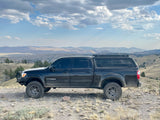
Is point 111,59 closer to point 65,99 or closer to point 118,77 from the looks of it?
point 118,77

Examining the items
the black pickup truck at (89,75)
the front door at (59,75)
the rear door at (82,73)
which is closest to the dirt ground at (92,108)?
the black pickup truck at (89,75)

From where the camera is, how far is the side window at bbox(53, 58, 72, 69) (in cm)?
930

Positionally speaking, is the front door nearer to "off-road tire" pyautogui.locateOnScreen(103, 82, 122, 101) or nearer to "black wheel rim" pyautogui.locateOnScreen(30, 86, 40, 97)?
"black wheel rim" pyautogui.locateOnScreen(30, 86, 40, 97)

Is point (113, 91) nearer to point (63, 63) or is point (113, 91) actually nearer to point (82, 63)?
point (82, 63)

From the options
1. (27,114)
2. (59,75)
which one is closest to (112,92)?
(59,75)

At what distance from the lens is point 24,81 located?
946 cm

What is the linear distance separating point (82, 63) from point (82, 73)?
534 mm

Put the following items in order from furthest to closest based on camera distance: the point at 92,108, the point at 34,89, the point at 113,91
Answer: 1. the point at 34,89
2. the point at 113,91
3. the point at 92,108

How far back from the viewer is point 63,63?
9.34 m

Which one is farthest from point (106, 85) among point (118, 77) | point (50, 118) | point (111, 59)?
point (50, 118)

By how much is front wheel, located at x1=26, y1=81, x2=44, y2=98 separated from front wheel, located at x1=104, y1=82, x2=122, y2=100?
3.33m

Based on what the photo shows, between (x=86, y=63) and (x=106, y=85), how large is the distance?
4.97ft

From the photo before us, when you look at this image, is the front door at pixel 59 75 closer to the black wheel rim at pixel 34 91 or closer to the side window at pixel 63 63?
the side window at pixel 63 63

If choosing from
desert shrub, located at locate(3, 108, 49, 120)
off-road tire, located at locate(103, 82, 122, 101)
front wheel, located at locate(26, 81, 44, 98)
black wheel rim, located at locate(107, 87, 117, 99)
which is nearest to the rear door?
off-road tire, located at locate(103, 82, 122, 101)
